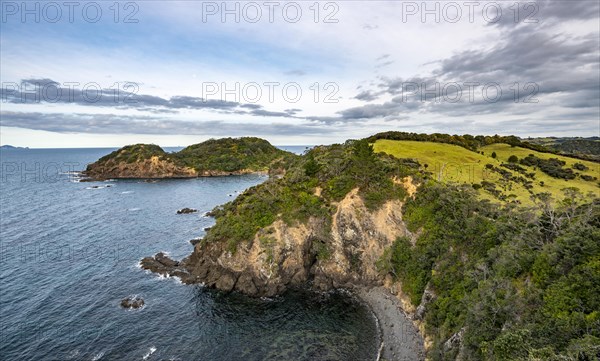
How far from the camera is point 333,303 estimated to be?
5219 centimetres

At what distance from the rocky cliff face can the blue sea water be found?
9.03 feet

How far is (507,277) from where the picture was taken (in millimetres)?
Answer: 33406

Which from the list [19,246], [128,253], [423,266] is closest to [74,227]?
[19,246]

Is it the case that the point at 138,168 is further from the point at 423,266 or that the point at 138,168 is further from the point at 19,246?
the point at 423,266

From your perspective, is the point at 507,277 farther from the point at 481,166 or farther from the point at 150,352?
the point at 481,166

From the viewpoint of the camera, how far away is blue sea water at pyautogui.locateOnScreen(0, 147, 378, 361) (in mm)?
41438

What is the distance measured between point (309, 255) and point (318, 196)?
12.0 meters

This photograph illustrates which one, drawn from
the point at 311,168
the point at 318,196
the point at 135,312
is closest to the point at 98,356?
the point at 135,312

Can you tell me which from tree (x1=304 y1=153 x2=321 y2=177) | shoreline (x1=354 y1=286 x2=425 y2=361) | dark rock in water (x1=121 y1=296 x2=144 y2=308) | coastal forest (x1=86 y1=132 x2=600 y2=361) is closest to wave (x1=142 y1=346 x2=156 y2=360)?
dark rock in water (x1=121 y1=296 x2=144 y2=308)

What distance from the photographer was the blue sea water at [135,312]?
136ft

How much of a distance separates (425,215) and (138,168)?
171 meters

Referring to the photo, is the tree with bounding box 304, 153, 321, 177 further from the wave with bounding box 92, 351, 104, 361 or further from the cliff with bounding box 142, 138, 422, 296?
the wave with bounding box 92, 351, 104, 361

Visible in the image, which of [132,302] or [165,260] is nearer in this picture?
[132,302]

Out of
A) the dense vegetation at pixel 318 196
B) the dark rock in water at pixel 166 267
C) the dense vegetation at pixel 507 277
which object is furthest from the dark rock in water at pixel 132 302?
the dense vegetation at pixel 507 277
